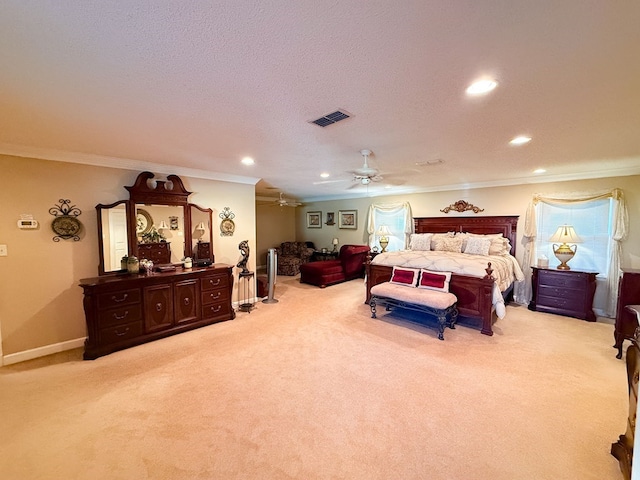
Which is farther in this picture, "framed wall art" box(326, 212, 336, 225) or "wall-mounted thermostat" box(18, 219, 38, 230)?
"framed wall art" box(326, 212, 336, 225)

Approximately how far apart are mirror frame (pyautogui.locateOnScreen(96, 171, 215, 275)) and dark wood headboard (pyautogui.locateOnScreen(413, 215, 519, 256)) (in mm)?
5051

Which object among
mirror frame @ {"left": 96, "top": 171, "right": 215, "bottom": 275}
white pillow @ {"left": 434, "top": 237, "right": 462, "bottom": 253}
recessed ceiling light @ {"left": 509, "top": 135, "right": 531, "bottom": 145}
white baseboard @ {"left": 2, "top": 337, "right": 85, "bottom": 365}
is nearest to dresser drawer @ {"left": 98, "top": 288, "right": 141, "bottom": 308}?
mirror frame @ {"left": 96, "top": 171, "right": 215, "bottom": 275}

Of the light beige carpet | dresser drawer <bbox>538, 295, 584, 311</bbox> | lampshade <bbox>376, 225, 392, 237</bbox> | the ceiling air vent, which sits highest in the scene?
the ceiling air vent

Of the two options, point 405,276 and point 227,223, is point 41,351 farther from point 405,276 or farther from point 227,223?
point 405,276

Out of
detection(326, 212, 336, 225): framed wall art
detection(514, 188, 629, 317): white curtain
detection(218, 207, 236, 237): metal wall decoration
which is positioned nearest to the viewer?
detection(514, 188, 629, 317): white curtain

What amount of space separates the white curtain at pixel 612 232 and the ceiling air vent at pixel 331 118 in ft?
15.4

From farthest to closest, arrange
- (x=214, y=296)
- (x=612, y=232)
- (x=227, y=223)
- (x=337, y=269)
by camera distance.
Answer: (x=337, y=269) < (x=227, y=223) < (x=612, y=232) < (x=214, y=296)

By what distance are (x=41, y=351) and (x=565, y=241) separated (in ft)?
25.1

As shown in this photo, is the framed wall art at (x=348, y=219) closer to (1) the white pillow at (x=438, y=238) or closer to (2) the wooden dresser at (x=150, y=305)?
(1) the white pillow at (x=438, y=238)

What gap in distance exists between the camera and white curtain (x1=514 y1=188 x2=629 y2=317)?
413cm

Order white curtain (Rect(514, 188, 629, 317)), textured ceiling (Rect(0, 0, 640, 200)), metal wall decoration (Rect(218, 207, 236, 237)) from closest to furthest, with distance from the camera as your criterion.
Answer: textured ceiling (Rect(0, 0, 640, 200))
white curtain (Rect(514, 188, 629, 317))
metal wall decoration (Rect(218, 207, 236, 237))

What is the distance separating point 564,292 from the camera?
438 cm

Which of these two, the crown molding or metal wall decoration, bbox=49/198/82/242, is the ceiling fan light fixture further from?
metal wall decoration, bbox=49/198/82/242

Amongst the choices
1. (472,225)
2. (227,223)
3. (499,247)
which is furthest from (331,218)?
(499,247)
